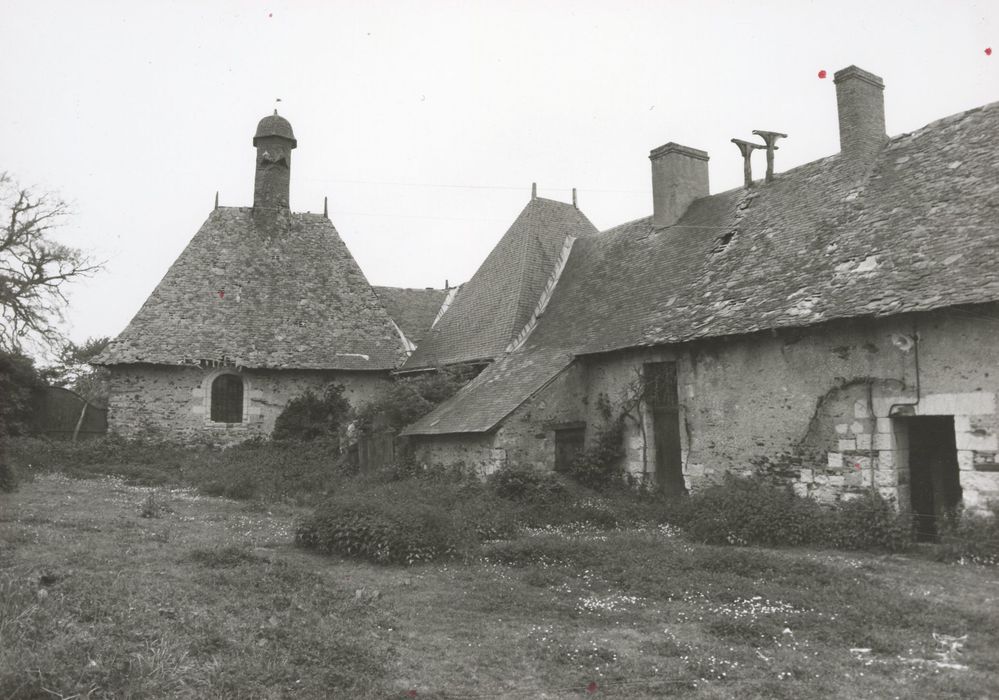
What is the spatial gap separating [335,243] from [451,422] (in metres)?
11.7

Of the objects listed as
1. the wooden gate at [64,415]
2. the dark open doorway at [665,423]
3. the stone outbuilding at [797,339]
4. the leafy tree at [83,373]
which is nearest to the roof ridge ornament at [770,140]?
the stone outbuilding at [797,339]

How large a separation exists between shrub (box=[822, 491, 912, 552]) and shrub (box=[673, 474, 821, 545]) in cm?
24

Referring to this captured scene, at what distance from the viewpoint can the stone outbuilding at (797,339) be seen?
1038 cm

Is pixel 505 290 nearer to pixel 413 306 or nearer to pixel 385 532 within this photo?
pixel 413 306

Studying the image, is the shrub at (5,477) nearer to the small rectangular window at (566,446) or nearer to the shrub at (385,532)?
the shrub at (385,532)

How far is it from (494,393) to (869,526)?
7814 mm

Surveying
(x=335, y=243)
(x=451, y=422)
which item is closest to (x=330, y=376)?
(x=335, y=243)

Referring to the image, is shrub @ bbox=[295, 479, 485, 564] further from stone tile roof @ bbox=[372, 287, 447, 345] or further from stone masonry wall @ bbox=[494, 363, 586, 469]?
stone tile roof @ bbox=[372, 287, 447, 345]

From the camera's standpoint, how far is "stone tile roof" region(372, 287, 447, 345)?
1045 inches

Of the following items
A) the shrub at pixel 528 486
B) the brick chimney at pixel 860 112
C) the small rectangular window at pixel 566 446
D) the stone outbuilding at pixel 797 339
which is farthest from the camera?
the small rectangular window at pixel 566 446

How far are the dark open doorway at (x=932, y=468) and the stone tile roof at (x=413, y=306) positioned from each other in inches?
658

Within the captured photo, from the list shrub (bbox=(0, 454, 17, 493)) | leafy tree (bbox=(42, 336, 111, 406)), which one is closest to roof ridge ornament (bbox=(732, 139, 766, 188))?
shrub (bbox=(0, 454, 17, 493))

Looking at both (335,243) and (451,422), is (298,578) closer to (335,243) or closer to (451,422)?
(451,422)

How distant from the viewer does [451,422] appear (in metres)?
15.6
